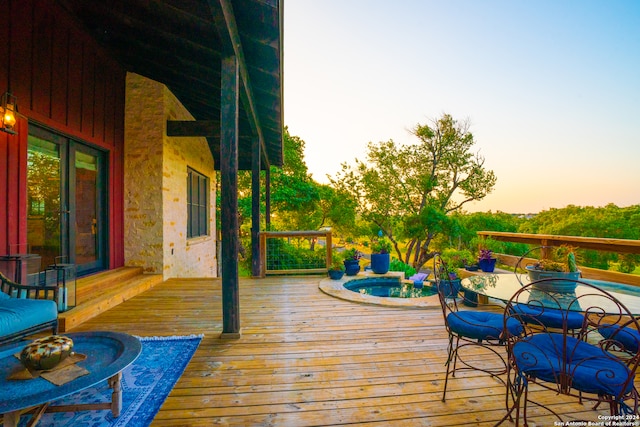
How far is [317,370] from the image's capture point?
2.18 meters

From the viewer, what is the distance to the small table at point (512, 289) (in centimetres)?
185

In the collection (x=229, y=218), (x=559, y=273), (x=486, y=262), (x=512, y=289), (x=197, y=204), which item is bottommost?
(x=486, y=262)

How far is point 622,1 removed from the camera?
5.50 meters

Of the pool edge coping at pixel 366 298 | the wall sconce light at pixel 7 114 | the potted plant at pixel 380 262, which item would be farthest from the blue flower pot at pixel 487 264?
the wall sconce light at pixel 7 114

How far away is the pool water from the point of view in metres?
4.90

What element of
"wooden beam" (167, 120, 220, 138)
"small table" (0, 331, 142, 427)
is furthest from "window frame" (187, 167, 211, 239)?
"small table" (0, 331, 142, 427)

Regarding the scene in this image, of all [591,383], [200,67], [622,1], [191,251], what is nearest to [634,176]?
[622,1]

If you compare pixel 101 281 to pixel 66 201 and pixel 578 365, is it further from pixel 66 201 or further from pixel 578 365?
pixel 578 365

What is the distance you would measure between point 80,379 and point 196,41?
139 inches

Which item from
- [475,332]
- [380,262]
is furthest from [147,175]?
[475,332]

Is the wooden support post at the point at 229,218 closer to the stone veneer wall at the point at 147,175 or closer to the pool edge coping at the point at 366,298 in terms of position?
the pool edge coping at the point at 366,298

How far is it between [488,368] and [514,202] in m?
14.2

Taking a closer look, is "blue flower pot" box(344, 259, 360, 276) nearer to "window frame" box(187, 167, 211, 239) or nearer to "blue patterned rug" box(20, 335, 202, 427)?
"blue patterned rug" box(20, 335, 202, 427)

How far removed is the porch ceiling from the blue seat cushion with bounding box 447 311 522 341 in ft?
9.60
